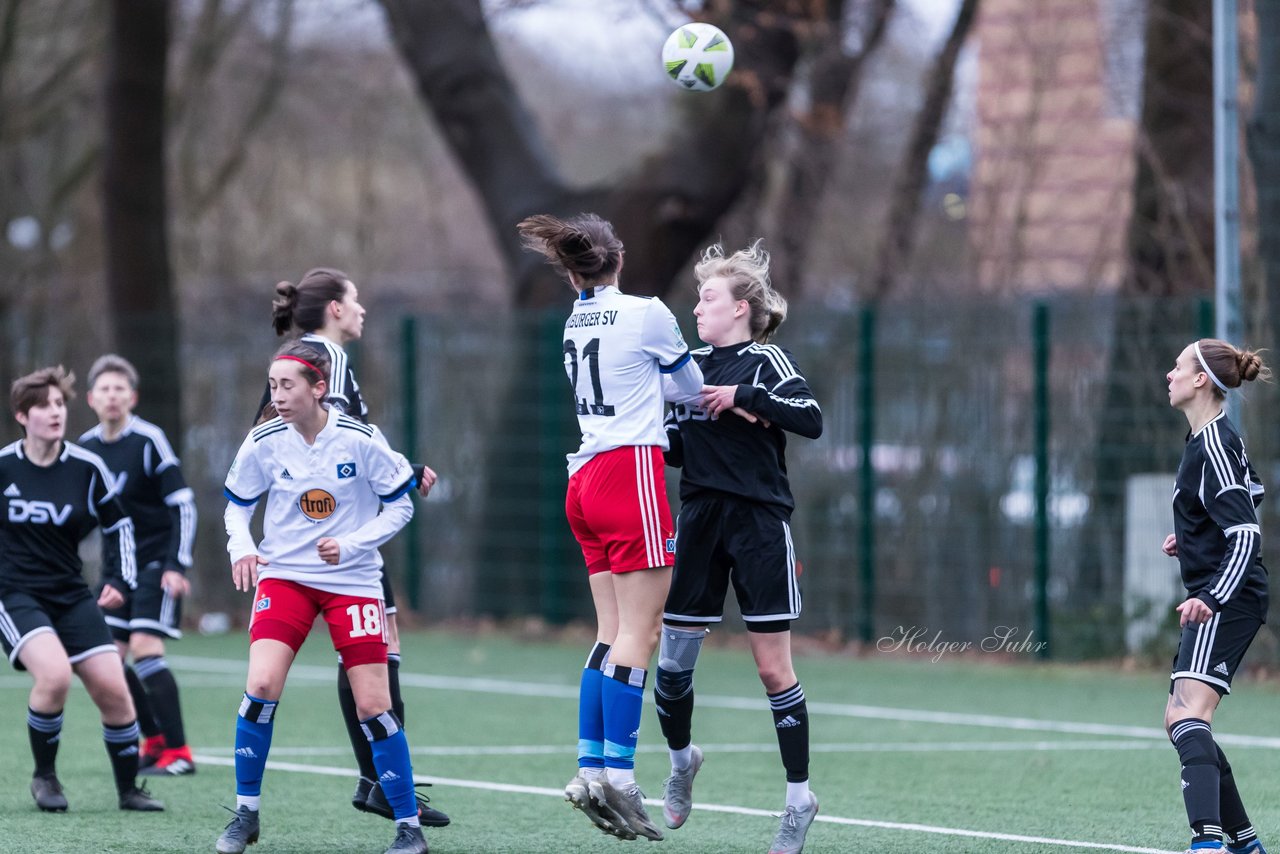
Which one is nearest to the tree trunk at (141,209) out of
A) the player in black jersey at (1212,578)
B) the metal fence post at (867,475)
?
the metal fence post at (867,475)

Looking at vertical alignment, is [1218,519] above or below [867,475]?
above

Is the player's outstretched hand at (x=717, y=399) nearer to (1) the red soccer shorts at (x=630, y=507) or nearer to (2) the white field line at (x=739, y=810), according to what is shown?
(1) the red soccer shorts at (x=630, y=507)

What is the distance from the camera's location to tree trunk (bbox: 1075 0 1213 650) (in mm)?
13031

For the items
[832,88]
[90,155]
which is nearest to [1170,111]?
[832,88]

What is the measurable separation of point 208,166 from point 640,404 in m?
19.6

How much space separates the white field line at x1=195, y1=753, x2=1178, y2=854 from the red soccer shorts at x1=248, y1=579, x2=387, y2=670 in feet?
6.16

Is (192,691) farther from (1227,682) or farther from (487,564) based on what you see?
(1227,682)

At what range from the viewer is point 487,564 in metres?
16.4

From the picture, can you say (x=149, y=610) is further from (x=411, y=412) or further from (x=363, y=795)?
(x=411, y=412)

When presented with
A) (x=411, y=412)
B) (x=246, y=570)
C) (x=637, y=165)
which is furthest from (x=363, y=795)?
(x=637, y=165)

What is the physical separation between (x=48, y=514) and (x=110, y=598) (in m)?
0.83

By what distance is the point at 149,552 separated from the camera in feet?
29.9

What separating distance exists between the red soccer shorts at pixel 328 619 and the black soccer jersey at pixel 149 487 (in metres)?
2.44

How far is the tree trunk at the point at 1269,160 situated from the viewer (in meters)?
12.6
